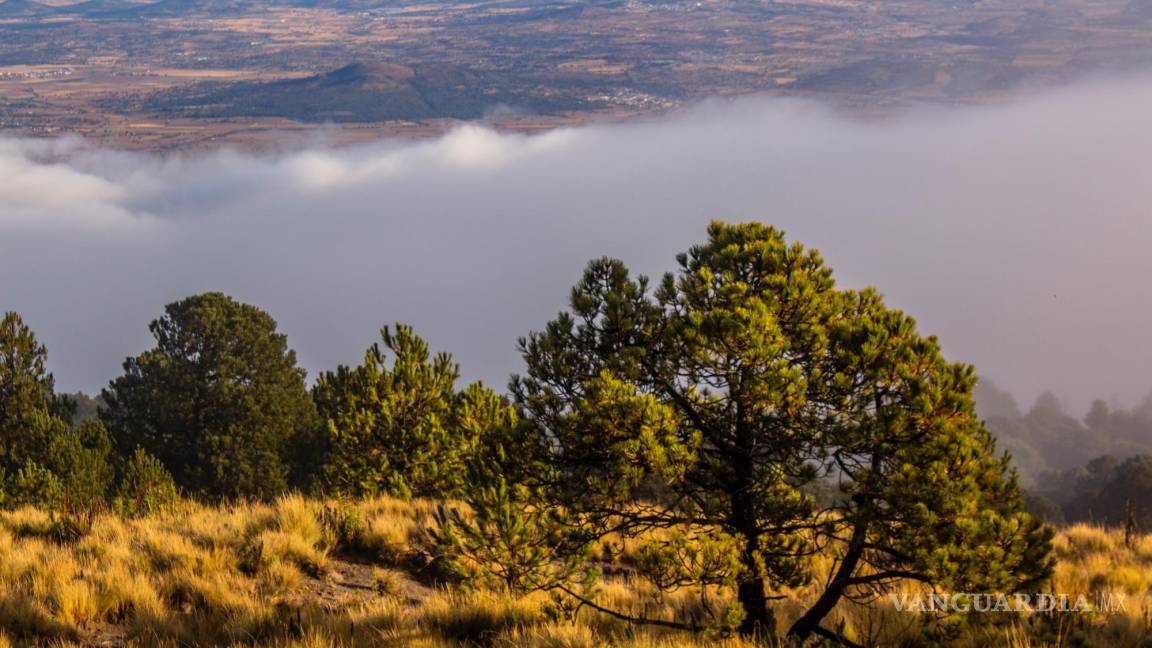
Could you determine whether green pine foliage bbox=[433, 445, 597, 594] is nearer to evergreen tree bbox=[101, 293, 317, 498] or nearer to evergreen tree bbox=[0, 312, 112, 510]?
evergreen tree bbox=[0, 312, 112, 510]

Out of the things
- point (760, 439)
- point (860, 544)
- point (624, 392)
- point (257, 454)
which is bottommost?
point (257, 454)

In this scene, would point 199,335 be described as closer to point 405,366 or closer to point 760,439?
point 405,366

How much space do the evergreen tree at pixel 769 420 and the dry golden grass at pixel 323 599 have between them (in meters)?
0.70

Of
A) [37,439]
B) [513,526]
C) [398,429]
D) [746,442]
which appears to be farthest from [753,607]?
[37,439]

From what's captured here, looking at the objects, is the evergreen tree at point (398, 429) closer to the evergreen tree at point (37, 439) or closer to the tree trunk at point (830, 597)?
the evergreen tree at point (37, 439)

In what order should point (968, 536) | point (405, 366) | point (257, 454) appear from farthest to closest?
point (257, 454) < point (405, 366) < point (968, 536)

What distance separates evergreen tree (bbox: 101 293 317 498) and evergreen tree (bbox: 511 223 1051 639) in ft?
91.6

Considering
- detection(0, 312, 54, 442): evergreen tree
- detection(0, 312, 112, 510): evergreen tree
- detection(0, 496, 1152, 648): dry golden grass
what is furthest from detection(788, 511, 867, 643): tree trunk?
detection(0, 312, 54, 442): evergreen tree

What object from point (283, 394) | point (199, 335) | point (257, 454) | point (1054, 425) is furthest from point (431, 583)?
point (1054, 425)

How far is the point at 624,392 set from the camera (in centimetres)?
649

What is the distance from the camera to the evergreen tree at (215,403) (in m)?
32.6

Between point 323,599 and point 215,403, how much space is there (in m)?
29.3

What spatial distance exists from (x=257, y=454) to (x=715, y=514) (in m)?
29.5

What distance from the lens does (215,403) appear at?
35.2m
